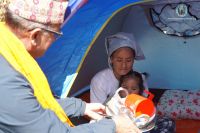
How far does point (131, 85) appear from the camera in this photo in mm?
2438

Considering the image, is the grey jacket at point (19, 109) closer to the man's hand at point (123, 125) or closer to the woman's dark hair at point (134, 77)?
the man's hand at point (123, 125)

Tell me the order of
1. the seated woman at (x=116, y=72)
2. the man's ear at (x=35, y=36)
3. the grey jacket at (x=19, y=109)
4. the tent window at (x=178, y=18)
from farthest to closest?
the tent window at (x=178, y=18) < the seated woman at (x=116, y=72) < the man's ear at (x=35, y=36) < the grey jacket at (x=19, y=109)

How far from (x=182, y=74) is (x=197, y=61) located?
0.52 ft

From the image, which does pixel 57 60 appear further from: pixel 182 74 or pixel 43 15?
pixel 43 15

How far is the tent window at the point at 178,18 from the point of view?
2.86 m

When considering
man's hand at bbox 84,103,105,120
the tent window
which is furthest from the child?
man's hand at bbox 84,103,105,120

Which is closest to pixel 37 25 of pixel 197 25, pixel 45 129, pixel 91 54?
pixel 45 129

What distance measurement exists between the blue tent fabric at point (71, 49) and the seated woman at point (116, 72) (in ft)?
0.53

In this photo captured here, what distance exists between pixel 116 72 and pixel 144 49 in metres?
0.71

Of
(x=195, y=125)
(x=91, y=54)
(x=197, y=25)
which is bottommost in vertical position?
(x=195, y=125)

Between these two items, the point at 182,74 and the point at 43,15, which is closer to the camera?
the point at 43,15

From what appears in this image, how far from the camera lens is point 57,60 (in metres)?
2.48

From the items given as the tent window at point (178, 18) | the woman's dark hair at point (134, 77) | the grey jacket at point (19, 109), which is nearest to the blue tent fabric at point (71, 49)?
the woman's dark hair at point (134, 77)

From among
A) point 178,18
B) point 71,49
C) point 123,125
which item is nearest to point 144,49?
point 178,18
